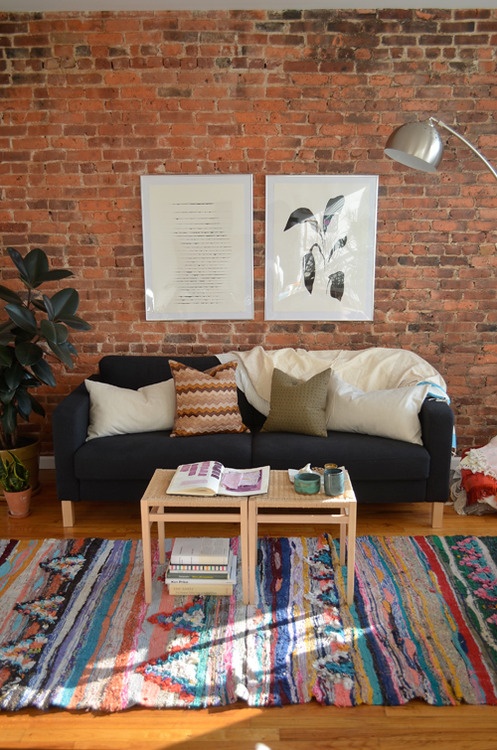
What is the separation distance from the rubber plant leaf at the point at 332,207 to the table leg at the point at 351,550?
2108 millimetres

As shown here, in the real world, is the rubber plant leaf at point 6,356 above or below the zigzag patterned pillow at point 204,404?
above

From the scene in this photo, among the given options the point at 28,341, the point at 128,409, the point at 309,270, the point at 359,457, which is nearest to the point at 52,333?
the point at 28,341

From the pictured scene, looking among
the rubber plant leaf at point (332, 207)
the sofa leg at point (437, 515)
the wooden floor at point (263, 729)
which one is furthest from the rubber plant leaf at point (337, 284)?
the wooden floor at point (263, 729)

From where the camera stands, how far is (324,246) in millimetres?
4086

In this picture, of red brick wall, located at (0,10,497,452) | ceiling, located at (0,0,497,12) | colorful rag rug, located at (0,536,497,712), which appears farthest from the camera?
red brick wall, located at (0,10,497,452)

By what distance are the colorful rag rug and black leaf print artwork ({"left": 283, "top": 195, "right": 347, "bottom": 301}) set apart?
172 centimetres

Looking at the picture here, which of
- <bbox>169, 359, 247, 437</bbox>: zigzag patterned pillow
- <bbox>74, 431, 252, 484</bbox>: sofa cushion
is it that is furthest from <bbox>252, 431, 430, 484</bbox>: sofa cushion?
<bbox>169, 359, 247, 437</bbox>: zigzag patterned pillow

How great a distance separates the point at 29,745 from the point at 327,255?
310cm

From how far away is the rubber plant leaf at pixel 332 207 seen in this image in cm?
402

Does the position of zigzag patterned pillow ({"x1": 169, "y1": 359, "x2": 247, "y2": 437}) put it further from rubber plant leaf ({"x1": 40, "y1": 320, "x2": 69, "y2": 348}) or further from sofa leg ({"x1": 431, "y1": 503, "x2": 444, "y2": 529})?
sofa leg ({"x1": 431, "y1": 503, "x2": 444, "y2": 529})

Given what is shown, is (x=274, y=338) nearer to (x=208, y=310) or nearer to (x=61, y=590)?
(x=208, y=310)

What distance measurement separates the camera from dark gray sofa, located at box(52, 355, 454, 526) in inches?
132

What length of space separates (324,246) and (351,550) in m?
2.12

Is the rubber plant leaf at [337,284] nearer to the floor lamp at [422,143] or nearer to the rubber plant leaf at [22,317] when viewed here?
the floor lamp at [422,143]
